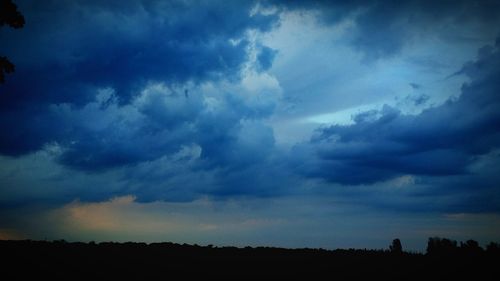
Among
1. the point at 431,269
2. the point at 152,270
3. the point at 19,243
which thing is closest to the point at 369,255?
the point at 431,269

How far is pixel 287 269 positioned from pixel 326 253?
9.23 metres

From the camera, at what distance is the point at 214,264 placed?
29453 millimetres

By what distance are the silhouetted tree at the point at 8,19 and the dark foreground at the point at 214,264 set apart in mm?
13436

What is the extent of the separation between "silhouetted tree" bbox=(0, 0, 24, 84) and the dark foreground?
1344cm

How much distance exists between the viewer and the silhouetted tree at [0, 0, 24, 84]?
15.1 meters

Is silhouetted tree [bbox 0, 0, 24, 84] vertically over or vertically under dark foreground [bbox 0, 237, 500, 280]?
over

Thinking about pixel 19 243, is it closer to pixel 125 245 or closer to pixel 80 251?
pixel 80 251

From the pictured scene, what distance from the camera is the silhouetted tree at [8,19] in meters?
15.1

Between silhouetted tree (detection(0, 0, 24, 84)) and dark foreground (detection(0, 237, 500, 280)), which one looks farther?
dark foreground (detection(0, 237, 500, 280))

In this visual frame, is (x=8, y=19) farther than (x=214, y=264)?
No

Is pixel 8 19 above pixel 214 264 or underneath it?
above

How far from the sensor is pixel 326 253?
36406 millimetres

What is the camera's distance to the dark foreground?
2519cm

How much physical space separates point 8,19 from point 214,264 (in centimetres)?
2186
